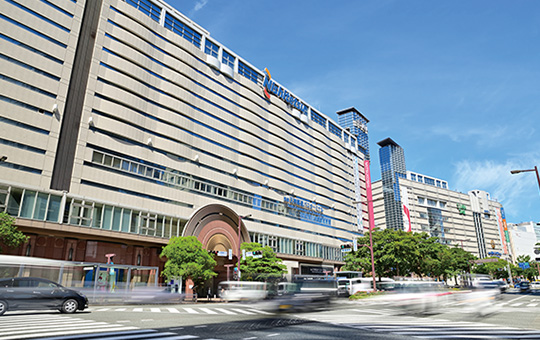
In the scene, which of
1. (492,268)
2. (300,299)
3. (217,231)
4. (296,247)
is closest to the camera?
(300,299)

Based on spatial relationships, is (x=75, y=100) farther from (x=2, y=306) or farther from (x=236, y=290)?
(x=2, y=306)

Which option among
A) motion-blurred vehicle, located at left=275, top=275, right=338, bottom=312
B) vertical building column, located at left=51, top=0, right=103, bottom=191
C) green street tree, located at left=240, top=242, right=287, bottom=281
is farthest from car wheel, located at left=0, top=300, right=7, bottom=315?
green street tree, located at left=240, top=242, right=287, bottom=281

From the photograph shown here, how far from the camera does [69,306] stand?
615 inches

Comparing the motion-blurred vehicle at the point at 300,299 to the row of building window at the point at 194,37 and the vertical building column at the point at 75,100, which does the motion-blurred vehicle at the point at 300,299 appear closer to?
the vertical building column at the point at 75,100

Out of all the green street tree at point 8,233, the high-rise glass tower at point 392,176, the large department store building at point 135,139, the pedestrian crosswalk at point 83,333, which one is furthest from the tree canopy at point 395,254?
the high-rise glass tower at point 392,176

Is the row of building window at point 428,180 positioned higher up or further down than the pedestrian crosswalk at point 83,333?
higher up

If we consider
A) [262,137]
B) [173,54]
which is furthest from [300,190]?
[173,54]

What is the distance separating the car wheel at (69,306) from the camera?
609 inches

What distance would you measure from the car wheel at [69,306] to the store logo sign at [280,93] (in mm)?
53076

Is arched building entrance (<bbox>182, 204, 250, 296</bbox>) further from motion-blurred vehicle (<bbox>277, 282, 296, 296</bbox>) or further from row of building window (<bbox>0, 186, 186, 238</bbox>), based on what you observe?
motion-blurred vehicle (<bbox>277, 282, 296, 296</bbox>)

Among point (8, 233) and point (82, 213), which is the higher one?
point (82, 213)

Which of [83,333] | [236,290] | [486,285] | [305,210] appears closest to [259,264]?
[236,290]

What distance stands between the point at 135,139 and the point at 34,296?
28014 millimetres

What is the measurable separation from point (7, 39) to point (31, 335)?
35.0m
